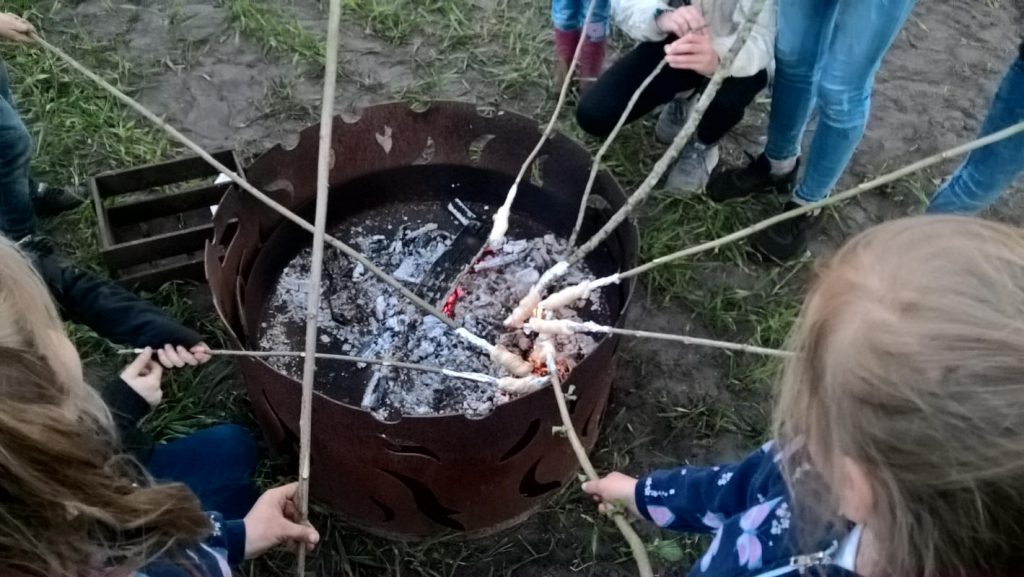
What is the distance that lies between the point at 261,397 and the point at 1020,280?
1268 mm

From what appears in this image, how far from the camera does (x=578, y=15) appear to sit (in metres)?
2.51

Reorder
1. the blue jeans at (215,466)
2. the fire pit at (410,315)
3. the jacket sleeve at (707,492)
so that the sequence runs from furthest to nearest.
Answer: the blue jeans at (215,466), the fire pit at (410,315), the jacket sleeve at (707,492)

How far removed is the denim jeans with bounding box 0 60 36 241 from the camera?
1990 mm

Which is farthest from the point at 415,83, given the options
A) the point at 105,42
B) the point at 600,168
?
the point at 600,168

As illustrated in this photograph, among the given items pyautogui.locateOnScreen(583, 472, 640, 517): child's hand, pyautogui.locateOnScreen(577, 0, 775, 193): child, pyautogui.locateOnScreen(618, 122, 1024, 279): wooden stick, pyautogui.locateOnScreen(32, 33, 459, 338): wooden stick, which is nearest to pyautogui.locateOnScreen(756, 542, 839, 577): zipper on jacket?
pyautogui.locateOnScreen(583, 472, 640, 517): child's hand

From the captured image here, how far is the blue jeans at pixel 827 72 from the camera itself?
6.11 feet

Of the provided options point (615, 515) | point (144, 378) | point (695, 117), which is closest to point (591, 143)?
point (695, 117)

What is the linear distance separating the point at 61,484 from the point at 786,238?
74.1 inches

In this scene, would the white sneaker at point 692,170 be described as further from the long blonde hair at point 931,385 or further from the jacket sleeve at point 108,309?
the long blonde hair at point 931,385

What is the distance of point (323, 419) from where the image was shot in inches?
57.8

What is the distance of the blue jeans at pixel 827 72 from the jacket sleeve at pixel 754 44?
0.03 m

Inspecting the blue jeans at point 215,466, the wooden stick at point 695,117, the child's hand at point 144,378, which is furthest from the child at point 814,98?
the child's hand at point 144,378

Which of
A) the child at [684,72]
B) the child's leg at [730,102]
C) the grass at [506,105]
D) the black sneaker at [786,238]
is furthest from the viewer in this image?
the black sneaker at [786,238]

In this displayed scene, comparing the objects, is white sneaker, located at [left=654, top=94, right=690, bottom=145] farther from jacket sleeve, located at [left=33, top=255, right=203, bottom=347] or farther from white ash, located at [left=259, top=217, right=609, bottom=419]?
jacket sleeve, located at [left=33, top=255, right=203, bottom=347]
